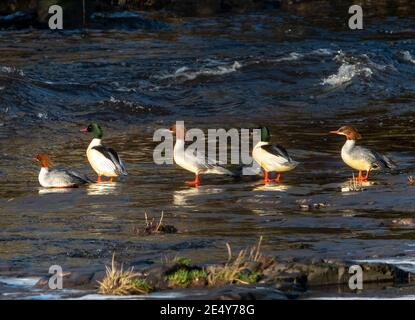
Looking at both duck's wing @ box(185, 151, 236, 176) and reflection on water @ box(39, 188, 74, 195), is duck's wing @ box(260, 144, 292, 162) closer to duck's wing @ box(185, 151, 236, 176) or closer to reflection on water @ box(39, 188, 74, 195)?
duck's wing @ box(185, 151, 236, 176)

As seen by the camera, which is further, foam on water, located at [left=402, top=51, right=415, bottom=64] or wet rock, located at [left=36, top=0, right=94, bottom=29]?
wet rock, located at [left=36, top=0, right=94, bottom=29]

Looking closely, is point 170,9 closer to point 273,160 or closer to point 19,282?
point 273,160

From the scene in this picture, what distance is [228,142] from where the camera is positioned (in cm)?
1705

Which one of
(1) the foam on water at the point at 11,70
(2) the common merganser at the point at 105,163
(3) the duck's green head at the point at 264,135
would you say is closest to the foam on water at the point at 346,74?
(1) the foam on water at the point at 11,70

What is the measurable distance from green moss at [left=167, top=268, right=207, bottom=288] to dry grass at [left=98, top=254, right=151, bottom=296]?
0.22 m

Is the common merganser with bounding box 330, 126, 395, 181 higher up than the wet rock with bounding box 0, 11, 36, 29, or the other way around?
the wet rock with bounding box 0, 11, 36, 29

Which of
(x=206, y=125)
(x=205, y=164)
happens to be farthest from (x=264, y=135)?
(x=206, y=125)

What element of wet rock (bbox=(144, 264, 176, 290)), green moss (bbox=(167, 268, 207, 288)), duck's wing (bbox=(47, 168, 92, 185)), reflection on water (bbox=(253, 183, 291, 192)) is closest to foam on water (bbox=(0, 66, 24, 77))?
duck's wing (bbox=(47, 168, 92, 185))

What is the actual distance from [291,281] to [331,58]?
18.1 metres

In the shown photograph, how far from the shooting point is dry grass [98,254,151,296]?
7867 mm

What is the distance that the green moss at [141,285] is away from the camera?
7.92 metres

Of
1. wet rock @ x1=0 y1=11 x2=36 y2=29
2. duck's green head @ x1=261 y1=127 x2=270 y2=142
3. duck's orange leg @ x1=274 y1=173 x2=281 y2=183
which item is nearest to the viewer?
duck's orange leg @ x1=274 y1=173 x2=281 y2=183

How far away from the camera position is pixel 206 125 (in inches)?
755

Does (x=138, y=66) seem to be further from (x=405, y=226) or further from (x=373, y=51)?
(x=405, y=226)
